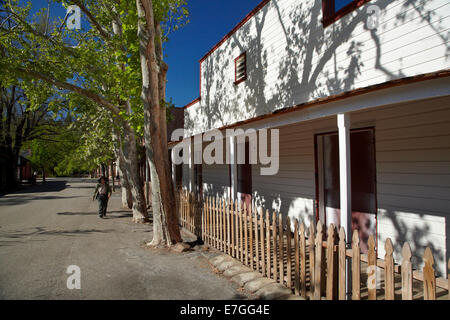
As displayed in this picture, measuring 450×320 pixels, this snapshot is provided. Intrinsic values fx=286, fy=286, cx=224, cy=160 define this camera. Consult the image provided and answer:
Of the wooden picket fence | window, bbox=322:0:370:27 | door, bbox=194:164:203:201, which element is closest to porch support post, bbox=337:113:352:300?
the wooden picket fence

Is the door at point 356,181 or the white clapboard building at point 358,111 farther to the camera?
the door at point 356,181

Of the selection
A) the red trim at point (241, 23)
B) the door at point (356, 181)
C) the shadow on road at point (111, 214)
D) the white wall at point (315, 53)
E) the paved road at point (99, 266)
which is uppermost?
the red trim at point (241, 23)

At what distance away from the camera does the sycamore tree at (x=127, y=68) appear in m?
6.95

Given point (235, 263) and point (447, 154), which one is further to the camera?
point (235, 263)

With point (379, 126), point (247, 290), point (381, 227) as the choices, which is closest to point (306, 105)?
point (379, 126)

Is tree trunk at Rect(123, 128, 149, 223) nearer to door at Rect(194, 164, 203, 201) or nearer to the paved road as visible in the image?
the paved road

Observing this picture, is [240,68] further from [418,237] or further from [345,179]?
[418,237]

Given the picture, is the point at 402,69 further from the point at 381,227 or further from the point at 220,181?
the point at 220,181

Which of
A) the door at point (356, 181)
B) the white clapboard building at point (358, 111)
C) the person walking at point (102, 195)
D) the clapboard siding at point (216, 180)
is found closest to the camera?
the white clapboard building at point (358, 111)

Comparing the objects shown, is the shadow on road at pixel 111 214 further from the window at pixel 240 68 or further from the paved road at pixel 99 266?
the window at pixel 240 68

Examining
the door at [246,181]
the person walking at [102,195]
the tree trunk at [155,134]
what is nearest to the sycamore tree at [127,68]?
the tree trunk at [155,134]

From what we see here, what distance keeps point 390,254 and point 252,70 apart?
7448 millimetres

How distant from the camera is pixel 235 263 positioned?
570cm

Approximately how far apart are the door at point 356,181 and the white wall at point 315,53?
3.79 ft
